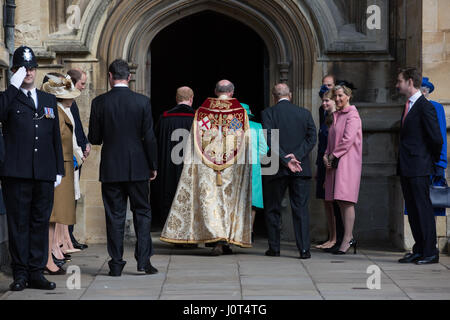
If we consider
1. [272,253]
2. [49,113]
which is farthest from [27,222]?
[272,253]

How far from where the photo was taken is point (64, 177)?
25.0 feet

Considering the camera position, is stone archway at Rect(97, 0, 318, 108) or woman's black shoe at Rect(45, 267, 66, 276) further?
stone archway at Rect(97, 0, 318, 108)

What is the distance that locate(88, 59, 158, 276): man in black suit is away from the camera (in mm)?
7309

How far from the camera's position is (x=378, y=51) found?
34.0 ft

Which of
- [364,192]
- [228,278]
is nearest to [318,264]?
[228,278]

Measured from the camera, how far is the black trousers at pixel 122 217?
7.33 metres

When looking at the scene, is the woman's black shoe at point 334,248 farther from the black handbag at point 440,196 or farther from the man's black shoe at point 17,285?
the man's black shoe at point 17,285

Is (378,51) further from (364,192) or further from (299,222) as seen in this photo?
(299,222)

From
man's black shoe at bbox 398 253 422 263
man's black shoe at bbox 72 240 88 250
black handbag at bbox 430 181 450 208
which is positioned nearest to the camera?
man's black shoe at bbox 398 253 422 263

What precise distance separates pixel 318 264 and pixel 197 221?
4.66 feet

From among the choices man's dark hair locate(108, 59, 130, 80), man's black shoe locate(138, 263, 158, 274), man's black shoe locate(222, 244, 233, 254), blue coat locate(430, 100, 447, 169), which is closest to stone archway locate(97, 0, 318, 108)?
blue coat locate(430, 100, 447, 169)

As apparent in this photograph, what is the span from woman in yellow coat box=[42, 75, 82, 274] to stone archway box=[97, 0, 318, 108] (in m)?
2.51

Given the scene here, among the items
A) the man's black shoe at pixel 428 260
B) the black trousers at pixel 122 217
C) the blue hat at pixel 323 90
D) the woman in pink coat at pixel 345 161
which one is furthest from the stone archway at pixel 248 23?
the black trousers at pixel 122 217

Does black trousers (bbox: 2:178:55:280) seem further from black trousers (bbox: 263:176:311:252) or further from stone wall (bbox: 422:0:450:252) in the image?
stone wall (bbox: 422:0:450:252)
